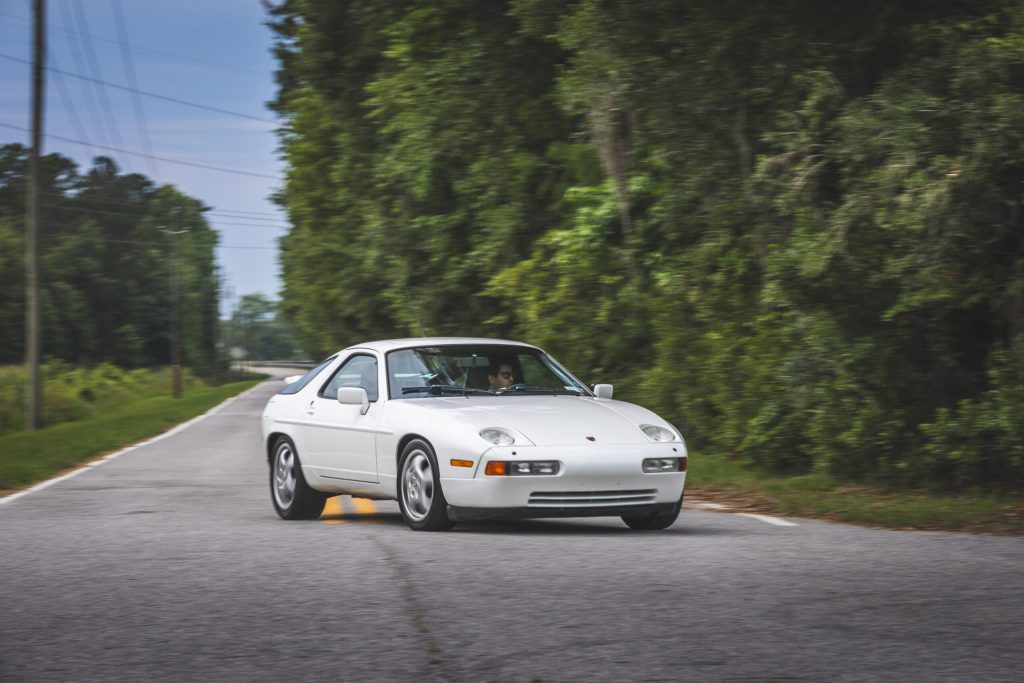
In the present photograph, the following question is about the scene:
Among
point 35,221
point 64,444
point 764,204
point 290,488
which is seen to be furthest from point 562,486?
point 35,221

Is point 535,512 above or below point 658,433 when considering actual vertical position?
below

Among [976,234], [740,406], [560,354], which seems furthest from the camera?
[560,354]

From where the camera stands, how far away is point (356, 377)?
10.9 m

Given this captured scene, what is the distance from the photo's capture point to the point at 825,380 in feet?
47.3

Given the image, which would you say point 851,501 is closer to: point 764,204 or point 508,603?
point 764,204

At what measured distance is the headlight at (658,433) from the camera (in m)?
9.47

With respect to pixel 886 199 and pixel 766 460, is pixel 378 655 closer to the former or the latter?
pixel 886 199

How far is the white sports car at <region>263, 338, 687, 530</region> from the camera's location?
29.5 feet

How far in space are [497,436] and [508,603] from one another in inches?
106

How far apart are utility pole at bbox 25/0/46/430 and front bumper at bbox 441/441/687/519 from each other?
25.4m

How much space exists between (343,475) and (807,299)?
5.51 m

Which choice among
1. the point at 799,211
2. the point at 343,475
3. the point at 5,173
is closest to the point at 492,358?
the point at 343,475

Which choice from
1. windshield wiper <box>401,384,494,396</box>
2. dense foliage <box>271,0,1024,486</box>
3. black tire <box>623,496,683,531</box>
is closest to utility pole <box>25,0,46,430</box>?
dense foliage <box>271,0,1024,486</box>

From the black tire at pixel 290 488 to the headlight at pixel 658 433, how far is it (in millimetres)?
2954
